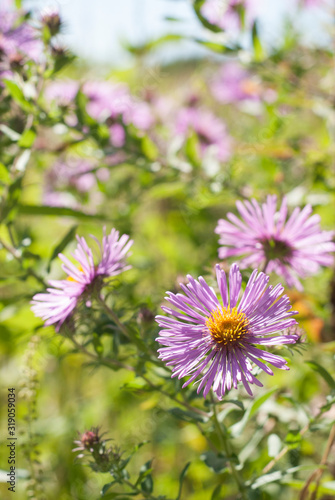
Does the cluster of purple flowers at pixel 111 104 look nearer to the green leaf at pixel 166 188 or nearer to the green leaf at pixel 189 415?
the green leaf at pixel 166 188

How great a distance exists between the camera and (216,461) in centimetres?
43

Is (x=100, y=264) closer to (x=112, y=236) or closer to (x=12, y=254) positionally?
(x=112, y=236)

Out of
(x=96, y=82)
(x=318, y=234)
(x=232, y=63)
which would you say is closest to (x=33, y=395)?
(x=318, y=234)

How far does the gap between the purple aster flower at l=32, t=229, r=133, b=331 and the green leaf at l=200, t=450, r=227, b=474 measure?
18 cm

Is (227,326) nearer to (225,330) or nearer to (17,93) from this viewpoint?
A: (225,330)

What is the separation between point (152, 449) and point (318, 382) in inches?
14.8

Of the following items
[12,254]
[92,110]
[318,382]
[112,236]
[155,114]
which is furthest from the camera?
[155,114]

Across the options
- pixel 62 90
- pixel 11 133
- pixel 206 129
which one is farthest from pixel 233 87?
pixel 11 133

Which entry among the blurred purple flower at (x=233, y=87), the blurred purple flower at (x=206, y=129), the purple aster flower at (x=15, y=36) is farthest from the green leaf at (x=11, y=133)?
the blurred purple flower at (x=233, y=87)

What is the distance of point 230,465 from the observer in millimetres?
423

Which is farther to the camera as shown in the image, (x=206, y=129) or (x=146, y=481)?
(x=206, y=129)

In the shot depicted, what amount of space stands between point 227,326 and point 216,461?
0.45 ft

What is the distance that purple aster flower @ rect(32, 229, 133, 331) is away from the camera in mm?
402

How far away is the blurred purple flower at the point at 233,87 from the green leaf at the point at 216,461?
835 mm
